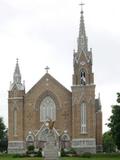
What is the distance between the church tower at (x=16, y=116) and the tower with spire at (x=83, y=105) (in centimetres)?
879

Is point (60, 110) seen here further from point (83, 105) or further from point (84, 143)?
point (84, 143)

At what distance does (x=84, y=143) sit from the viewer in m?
85.8

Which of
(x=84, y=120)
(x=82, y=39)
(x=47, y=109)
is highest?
(x=82, y=39)

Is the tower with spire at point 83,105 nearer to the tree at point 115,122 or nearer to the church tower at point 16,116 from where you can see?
the church tower at point 16,116

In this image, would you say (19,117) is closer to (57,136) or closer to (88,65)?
(57,136)

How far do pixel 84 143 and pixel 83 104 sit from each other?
20.0ft

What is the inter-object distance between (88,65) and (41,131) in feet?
42.4

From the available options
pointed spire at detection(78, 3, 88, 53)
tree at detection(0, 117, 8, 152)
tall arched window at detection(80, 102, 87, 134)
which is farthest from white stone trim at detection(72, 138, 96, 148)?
tree at detection(0, 117, 8, 152)

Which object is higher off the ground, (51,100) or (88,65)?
(88,65)

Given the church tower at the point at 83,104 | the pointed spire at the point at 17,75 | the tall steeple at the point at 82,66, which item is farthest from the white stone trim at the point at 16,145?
the tall steeple at the point at 82,66

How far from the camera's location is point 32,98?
9038 centimetres

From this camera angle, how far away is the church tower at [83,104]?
85875mm

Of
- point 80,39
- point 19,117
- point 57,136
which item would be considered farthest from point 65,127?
point 80,39

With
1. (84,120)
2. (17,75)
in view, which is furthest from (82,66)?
(17,75)
